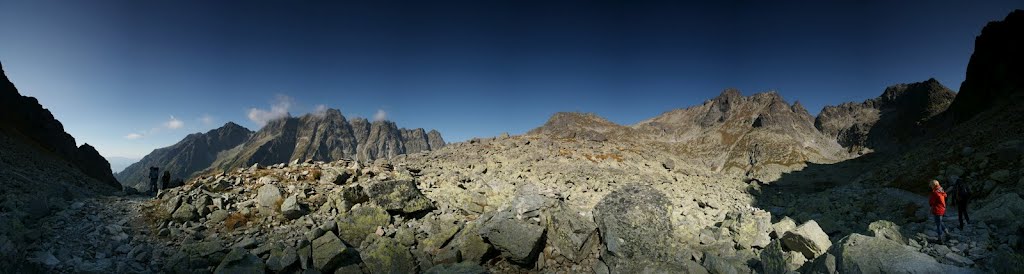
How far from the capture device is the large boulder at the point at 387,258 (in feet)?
49.2

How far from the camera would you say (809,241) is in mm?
15469

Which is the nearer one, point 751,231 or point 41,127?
point 751,231

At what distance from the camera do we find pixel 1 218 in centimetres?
1335

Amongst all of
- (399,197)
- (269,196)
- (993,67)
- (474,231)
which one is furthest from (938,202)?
(993,67)

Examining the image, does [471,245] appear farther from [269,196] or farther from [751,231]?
A: [751,231]

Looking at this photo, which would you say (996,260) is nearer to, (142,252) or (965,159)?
(142,252)

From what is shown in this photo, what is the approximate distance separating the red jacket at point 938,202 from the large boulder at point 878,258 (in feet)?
13.3

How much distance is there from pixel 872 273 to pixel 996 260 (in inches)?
107

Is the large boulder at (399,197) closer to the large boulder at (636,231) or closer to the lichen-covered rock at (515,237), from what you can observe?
the lichen-covered rock at (515,237)

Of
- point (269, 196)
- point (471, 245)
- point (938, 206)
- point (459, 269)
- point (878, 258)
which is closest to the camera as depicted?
point (878, 258)

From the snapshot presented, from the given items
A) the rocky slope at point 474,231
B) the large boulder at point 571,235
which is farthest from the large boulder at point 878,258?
the large boulder at point 571,235

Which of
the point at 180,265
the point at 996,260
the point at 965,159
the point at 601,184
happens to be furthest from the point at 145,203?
the point at 965,159

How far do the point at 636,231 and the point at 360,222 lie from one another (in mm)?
12949

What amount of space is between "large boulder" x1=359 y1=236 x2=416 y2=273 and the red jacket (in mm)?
21014
